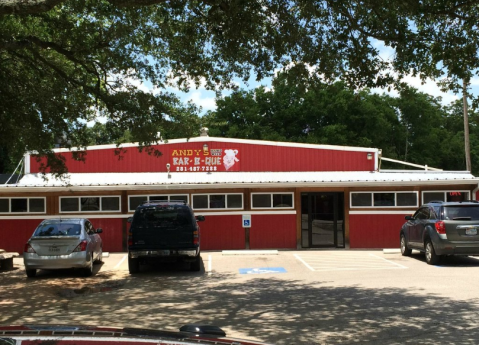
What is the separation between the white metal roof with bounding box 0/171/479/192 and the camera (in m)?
20.5

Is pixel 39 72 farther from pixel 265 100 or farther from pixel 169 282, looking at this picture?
pixel 265 100

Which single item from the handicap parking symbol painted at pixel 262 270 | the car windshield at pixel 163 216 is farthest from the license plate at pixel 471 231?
the car windshield at pixel 163 216

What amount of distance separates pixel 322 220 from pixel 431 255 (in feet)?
22.1

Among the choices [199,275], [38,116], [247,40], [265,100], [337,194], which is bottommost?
[199,275]

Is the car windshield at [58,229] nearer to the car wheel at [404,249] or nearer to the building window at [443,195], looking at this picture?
the car wheel at [404,249]

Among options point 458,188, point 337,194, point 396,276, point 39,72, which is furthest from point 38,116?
point 458,188

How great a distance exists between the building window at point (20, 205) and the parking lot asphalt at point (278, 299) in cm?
516

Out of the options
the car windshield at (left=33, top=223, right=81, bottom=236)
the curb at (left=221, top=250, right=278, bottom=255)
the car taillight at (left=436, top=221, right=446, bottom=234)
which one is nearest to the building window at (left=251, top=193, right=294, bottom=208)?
the curb at (left=221, top=250, right=278, bottom=255)

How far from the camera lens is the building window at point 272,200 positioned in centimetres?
2164

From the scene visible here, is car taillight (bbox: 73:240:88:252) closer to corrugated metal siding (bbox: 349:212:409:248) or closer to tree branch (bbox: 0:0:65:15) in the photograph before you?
tree branch (bbox: 0:0:65:15)

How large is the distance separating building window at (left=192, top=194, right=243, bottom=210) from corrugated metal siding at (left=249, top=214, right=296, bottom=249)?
2.96ft

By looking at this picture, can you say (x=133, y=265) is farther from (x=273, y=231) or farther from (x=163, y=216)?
(x=273, y=231)

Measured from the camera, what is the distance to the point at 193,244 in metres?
14.5

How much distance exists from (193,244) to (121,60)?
5217 millimetres
